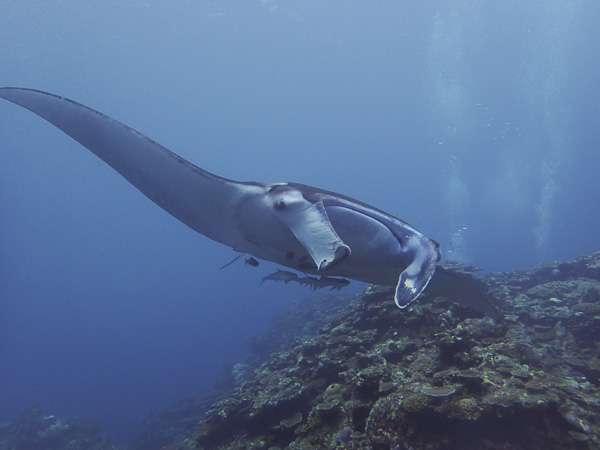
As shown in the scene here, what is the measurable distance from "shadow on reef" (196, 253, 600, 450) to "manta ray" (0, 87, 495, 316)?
1649mm

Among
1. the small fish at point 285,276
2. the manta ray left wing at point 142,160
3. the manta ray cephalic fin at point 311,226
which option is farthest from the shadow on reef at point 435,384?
the manta ray left wing at point 142,160

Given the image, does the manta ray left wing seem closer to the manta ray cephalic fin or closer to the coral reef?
the manta ray cephalic fin

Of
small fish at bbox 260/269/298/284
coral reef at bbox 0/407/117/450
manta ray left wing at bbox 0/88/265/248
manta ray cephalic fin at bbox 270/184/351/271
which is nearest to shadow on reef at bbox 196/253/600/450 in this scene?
small fish at bbox 260/269/298/284

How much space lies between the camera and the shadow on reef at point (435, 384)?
9.59ft

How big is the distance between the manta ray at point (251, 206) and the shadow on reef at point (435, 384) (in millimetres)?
1649

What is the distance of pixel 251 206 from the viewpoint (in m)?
2.44

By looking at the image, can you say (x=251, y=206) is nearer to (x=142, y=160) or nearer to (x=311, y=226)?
(x=311, y=226)

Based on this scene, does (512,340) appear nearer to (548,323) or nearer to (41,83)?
(548,323)

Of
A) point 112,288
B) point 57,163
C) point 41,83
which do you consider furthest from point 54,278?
point 41,83

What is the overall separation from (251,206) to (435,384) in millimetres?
2867

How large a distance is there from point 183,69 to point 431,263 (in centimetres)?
6024

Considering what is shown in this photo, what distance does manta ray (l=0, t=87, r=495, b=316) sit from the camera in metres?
2.26

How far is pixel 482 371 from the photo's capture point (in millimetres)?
3484

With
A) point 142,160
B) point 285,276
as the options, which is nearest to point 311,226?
point 142,160
